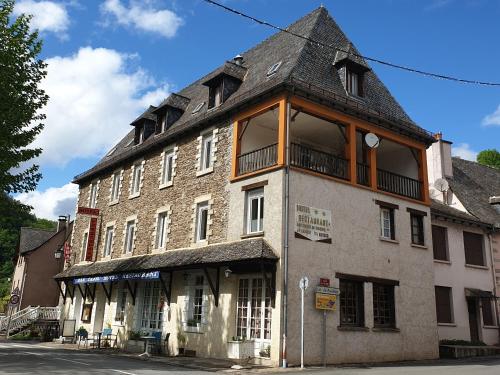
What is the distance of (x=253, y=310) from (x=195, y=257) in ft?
8.96

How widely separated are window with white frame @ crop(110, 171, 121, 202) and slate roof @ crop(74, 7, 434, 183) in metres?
2.20

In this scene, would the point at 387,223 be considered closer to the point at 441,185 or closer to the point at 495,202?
the point at 441,185

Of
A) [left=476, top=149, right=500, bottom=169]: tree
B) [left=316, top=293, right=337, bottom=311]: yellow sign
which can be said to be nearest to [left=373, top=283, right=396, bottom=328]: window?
[left=316, top=293, right=337, bottom=311]: yellow sign

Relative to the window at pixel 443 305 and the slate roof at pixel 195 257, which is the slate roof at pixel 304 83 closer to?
the slate roof at pixel 195 257

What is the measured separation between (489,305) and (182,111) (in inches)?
648

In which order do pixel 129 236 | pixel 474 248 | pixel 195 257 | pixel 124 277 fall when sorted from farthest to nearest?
pixel 129 236
pixel 474 248
pixel 124 277
pixel 195 257

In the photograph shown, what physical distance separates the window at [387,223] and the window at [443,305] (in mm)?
4385

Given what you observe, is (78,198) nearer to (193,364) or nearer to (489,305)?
(193,364)

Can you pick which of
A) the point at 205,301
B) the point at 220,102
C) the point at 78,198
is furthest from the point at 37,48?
the point at 78,198

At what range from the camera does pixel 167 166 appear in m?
21.6

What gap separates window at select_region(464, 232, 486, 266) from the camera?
73.4ft

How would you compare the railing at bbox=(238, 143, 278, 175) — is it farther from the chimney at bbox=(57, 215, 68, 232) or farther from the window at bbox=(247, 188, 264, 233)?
the chimney at bbox=(57, 215, 68, 232)

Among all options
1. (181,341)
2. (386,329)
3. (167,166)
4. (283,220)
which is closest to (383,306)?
(386,329)

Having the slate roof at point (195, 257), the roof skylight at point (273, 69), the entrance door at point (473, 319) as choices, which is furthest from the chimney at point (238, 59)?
the entrance door at point (473, 319)
